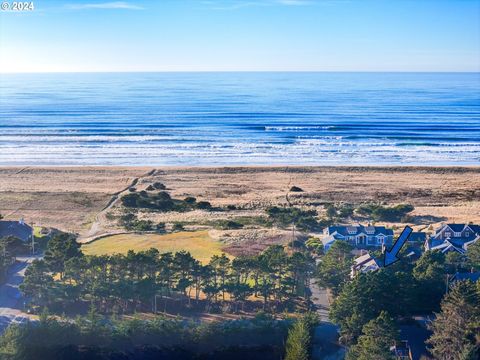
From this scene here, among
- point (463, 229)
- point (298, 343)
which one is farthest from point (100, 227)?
point (463, 229)

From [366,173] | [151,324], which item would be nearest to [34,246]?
[151,324]

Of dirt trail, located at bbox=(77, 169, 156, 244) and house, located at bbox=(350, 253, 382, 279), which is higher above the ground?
house, located at bbox=(350, 253, 382, 279)

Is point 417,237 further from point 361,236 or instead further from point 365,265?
point 365,265

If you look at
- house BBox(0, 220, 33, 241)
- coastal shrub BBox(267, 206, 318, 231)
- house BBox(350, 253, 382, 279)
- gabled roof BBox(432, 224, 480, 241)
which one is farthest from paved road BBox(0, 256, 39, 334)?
gabled roof BBox(432, 224, 480, 241)

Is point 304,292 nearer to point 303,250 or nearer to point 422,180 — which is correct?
point 303,250

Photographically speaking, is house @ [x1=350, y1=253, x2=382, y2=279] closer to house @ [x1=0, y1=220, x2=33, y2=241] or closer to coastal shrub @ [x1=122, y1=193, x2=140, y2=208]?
house @ [x1=0, y1=220, x2=33, y2=241]
